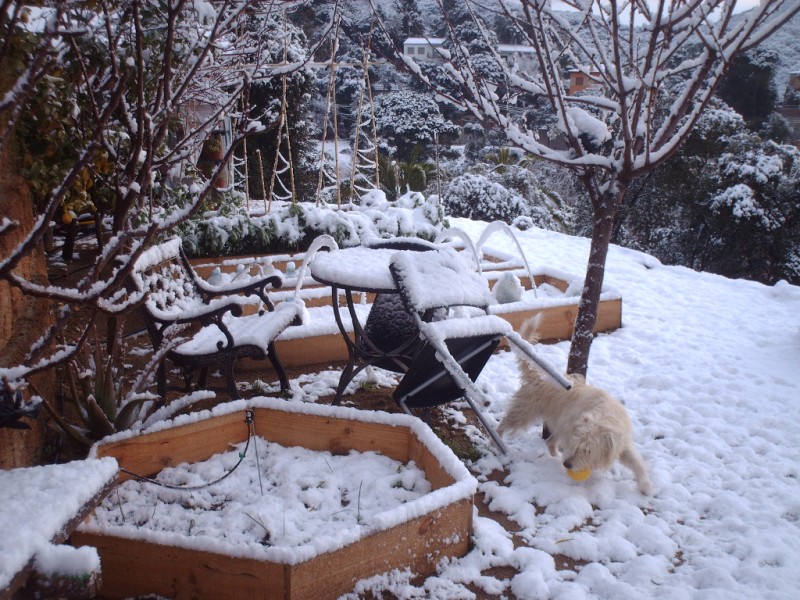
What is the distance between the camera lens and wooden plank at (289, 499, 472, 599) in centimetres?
172

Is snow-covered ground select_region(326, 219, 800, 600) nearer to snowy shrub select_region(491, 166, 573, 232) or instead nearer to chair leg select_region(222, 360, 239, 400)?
chair leg select_region(222, 360, 239, 400)

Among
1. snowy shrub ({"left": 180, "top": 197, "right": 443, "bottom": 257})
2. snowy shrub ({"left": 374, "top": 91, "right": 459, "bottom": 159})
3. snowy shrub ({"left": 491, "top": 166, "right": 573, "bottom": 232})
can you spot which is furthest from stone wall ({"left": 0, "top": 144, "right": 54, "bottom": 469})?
snowy shrub ({"left": 374, "top": 91, "right": 459, "bottom": 159})

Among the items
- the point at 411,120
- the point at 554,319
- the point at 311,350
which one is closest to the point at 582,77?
the point at 554,319

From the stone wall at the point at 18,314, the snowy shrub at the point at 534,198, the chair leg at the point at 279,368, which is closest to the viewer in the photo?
the stone wall at the point at 18,314

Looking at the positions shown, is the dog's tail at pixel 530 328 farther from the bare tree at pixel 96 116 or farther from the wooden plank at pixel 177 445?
the bare tree at pixel 96 116

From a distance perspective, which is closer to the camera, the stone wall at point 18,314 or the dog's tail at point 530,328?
the stone wall at point 18,314

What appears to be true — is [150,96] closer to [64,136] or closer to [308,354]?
Answer: [64,136]

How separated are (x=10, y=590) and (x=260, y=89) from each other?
10365 millimetres

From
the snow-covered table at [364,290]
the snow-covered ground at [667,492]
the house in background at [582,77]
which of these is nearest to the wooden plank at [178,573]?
the snow-covered ground at [667,492]

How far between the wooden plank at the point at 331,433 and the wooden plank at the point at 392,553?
53 centimetres

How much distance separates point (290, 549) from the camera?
5.51 feet

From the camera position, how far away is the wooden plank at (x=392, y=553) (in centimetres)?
172

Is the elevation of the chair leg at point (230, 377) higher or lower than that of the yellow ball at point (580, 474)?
higher

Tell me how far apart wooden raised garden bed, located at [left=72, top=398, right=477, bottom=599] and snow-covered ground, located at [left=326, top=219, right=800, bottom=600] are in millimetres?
121
